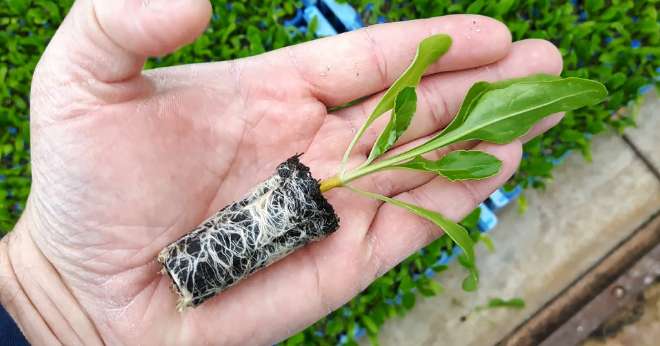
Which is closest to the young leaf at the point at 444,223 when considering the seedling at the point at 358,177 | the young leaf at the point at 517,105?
the seedling at the point at 358,177

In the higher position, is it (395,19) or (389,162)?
(395,19)

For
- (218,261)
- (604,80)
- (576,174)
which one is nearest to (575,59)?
(604,80)

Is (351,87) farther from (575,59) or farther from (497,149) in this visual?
(575,59)

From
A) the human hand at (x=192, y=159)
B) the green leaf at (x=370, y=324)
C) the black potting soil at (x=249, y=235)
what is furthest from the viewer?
the green leaf at (x=370, y=324)

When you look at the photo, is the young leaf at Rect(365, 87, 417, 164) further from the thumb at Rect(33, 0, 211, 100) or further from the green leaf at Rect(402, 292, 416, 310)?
the green leaf at Rect(402, 292, 416, 310)

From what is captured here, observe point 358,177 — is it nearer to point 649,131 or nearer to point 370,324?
point 370,324

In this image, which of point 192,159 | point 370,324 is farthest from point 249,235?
point 370,324

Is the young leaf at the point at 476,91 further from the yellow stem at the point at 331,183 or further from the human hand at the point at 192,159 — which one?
the yellow stem at the point at 331,183
